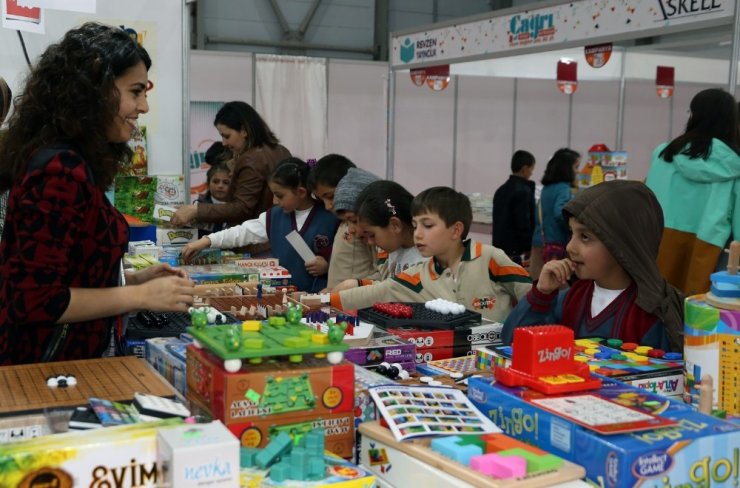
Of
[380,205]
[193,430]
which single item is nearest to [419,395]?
[193,430]

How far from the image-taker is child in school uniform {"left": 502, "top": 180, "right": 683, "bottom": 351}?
1.96m

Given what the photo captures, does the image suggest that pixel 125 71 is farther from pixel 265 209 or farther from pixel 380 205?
pixel 265 209

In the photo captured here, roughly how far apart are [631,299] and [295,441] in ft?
3.98

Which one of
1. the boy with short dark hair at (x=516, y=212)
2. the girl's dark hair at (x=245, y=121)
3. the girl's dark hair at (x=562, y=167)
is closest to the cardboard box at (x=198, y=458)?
the girl's dark hair at (x=245, y=121)

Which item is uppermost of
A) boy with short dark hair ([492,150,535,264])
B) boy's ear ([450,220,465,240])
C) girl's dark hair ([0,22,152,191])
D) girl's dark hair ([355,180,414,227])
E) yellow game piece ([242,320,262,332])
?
girl's dark hair ([0,22,152,191])

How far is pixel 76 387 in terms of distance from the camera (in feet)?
4.48

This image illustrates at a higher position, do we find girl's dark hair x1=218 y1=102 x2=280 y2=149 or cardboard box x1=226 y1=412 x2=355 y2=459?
girl's dark hair x1=218 y1=102 x2=280 y2=149

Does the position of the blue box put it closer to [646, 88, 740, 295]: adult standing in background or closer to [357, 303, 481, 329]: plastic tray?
[357, 303, 481, 329]: plastic tray

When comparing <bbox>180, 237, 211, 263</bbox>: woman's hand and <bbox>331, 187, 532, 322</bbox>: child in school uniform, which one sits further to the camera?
<bbox>180, 237, 211, 263</bbox>: woman's hand

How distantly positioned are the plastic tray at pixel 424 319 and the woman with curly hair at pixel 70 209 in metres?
0.50

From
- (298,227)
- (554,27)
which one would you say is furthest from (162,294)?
(554,27)

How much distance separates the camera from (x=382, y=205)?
3.05 m

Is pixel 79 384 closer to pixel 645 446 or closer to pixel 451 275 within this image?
pixel 645 446

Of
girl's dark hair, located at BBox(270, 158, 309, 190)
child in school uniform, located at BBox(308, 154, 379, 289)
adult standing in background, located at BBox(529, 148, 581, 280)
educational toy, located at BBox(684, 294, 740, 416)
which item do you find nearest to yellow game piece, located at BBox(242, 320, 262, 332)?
educational toy, located at BBox(684, 294, 740, 416)
